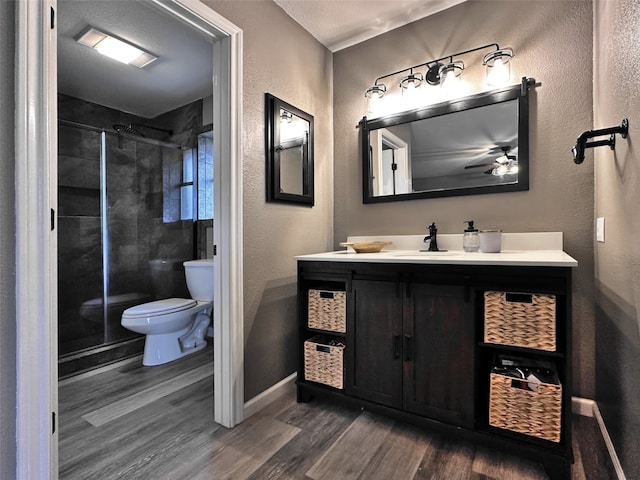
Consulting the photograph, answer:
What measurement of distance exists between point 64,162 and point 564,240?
3727 mm

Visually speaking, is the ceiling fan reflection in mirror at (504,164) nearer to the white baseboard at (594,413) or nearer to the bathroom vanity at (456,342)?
the bathroom vanity at (456,342)

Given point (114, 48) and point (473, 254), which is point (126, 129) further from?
point (473, 254)

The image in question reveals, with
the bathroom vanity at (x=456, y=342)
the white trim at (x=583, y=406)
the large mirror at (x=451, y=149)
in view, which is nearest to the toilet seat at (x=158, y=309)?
the bathroom vanity at (x=456, y=342)

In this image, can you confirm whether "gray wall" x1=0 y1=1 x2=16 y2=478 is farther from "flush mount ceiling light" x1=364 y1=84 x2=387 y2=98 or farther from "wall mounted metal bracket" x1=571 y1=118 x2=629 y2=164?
"wall mounted metal bracket" x1=571 y1=118 x2=629 y2=164

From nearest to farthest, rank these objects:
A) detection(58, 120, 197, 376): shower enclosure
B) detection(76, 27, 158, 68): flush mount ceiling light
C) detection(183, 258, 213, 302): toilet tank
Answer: detection(76, 27, 158, 68): flush mount ceiling light
detection(58, 120, 197, 376): shower enclosure
detection(183, 258, 213, 302): toilet tank

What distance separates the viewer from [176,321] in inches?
100

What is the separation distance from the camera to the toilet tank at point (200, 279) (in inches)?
111

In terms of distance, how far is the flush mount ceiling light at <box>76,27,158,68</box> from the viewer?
2174 mm

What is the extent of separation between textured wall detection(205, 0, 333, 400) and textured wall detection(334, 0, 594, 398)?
0.65 metres

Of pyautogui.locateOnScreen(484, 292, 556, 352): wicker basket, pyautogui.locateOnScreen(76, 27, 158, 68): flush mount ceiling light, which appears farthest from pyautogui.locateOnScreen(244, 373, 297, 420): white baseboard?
pyautogui.locateOnScreen(76, 27, 158, 68): flush mount ceiling light

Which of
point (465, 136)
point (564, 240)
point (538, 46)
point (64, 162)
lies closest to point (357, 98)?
point (465, 136)

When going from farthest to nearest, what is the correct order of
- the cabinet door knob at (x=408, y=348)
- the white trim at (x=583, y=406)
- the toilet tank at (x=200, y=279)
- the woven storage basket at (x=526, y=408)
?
the toilet tank at (x=200, y=279)
the white trim at (x=583, y=406)
the cabinet door knob at (x=408, y=348)
the woven storage basket at (x=526, y=408)

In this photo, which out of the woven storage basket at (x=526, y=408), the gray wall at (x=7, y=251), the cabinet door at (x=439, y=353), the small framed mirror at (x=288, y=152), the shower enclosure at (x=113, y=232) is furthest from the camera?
the shower enclosure at (x=113, y=232)

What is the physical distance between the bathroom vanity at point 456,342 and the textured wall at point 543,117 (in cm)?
15
